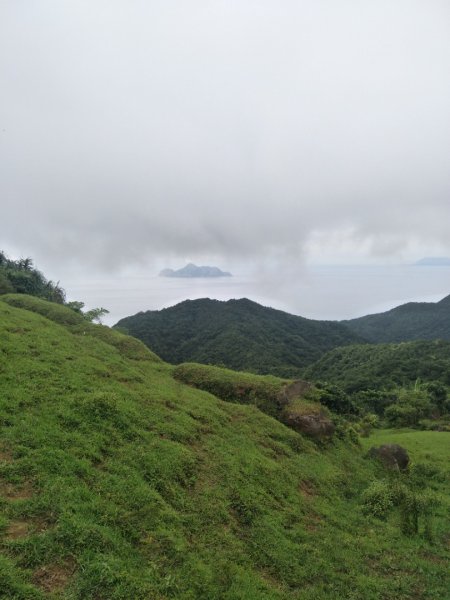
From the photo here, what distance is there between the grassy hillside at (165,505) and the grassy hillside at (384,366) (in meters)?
61.4

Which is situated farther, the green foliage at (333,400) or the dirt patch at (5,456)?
the green foliage at (333,400)

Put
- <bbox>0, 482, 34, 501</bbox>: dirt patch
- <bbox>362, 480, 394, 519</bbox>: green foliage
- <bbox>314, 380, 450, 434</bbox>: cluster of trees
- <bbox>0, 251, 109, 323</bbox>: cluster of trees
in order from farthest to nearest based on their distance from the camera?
<bbox>0, 251, 109, 323</bbox>: cluster of trees, <bbox>314, 380, 450, 434</bbox>: cluster of trees, <bbox>362, 480, 394, 519</bbox>: green foliage, <bbox>0, 482, 34, 501</bbox>: dirt patch

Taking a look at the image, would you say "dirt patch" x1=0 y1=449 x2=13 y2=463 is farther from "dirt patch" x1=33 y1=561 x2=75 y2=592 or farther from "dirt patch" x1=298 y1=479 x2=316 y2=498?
"dirt patch" x1=298 y1=479 x2=316 y2=498

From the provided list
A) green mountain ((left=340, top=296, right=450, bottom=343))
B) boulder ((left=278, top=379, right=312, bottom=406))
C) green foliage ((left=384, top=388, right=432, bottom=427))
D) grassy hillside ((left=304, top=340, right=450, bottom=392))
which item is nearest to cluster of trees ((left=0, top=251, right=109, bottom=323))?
boulder ((left=278, top=379, right=312, bottom=406))

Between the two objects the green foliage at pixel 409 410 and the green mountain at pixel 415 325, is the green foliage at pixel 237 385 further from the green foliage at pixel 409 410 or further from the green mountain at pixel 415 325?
the green mountain at pixel 415 325

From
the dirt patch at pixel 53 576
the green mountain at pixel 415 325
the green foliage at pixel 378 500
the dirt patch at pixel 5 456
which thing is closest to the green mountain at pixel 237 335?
the green mountain at pixel 415 325

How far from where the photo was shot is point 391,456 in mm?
17141

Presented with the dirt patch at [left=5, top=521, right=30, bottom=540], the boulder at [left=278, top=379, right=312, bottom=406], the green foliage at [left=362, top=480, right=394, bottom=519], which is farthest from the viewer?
the boulder at [left=278, top=379, right=312, bottom=406]

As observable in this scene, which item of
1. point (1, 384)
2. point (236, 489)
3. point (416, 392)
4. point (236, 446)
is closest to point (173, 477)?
point (236, 489)

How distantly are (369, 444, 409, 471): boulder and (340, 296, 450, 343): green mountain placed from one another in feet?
504

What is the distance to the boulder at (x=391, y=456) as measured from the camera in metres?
17.0

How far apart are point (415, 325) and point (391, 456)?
180 meters

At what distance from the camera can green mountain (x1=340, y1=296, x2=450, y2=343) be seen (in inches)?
6467

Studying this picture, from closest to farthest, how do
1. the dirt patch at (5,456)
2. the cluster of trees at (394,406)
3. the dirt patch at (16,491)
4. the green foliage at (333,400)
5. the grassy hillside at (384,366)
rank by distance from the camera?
1. the dirt patch at (16,491)
2. the dirt patch at (5,456)
3. the green foliage at (333,400)
4. the cluster of trees at (394,406)
5. the grassy hillside at (384,366)
